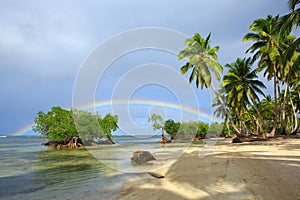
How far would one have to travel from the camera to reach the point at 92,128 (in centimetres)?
4959

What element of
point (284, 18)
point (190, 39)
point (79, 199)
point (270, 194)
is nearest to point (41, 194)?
point (79, 199)

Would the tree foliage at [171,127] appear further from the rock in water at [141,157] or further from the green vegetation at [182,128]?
the rock in water at [141,157]

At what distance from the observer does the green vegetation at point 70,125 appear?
44469 mm

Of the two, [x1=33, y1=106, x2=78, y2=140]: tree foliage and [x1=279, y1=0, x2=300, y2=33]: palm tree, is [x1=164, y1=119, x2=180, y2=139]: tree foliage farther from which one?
[x1=279, y1=0, x2=300, y2=33]: palm tree

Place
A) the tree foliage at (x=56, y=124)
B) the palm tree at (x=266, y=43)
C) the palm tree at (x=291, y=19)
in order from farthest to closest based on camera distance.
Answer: the tree foliage at (x=56, y=124), the palm tree at (x=266, y=43), the palm tree at (x=291, y=19)

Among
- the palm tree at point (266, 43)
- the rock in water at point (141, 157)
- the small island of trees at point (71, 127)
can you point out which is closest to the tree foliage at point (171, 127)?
the small island of trees at point (71, 127)

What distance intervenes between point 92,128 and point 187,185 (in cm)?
4598

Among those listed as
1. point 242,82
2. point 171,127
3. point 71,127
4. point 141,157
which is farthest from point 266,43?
point 171,127

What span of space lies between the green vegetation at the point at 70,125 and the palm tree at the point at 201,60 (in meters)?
29.3

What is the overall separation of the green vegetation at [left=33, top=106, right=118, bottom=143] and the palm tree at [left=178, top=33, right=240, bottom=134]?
29284 mm

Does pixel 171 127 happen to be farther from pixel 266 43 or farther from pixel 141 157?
pixel 141 157

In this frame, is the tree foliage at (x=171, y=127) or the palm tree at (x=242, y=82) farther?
the tree foliage at (x=171, y=127)

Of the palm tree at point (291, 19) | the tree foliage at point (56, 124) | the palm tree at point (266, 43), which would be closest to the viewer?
the palm tree at point (291, 19)

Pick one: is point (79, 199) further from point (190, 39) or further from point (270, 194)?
point (190, 39)
